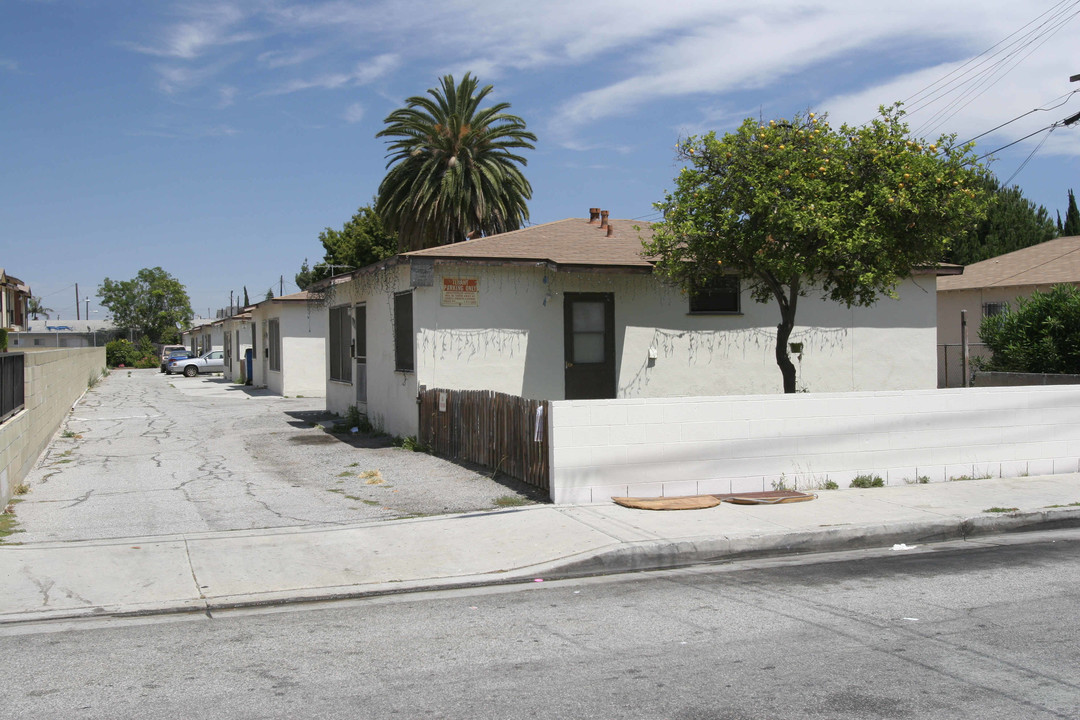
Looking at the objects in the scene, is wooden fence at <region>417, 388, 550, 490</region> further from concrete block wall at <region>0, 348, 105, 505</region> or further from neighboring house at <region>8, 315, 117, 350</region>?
neighboring house at <region>8, 315, 117, 350</region>

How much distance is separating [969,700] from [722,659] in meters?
1.35

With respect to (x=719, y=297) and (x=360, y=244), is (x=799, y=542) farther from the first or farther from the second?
(x=360, y=244)

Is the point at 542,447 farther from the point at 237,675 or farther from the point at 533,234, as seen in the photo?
the point at 533,234

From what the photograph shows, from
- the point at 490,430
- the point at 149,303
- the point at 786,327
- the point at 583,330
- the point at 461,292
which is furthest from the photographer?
the point at 149,303

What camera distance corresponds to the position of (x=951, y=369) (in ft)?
92.0

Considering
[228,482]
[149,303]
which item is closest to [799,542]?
[228,482]

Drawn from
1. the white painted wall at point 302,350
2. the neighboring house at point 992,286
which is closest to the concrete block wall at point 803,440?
the neighboring house at point 992,286

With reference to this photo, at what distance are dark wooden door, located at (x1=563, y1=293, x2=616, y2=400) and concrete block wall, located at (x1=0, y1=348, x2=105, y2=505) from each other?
8338 mm

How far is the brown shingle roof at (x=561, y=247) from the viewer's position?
15102mm

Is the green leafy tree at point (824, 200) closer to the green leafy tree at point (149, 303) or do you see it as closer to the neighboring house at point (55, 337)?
the neighboring house at point (55, 337)

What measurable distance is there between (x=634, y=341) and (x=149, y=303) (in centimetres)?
9334

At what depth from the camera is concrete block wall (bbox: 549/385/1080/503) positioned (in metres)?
10.2

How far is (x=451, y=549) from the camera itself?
8383 millimetres

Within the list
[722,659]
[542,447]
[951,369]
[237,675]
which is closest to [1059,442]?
[542,447]
